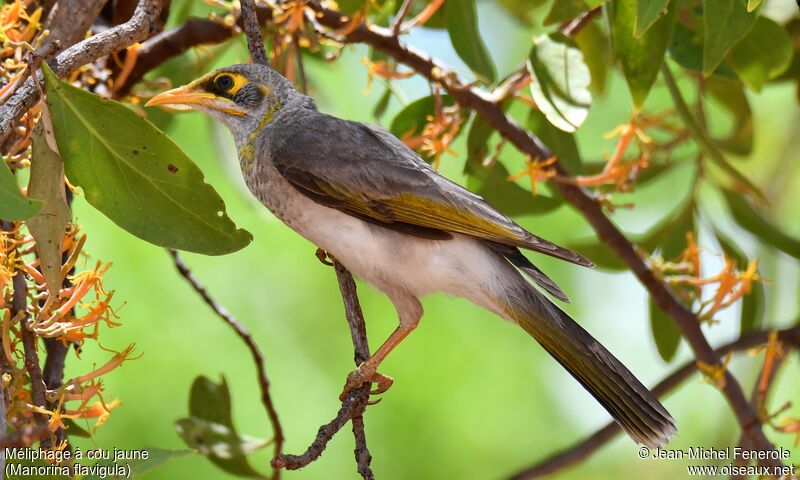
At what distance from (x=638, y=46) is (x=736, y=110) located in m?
1.15

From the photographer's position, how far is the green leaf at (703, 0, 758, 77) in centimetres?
247

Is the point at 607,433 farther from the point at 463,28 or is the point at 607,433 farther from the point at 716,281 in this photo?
the point at 463,28

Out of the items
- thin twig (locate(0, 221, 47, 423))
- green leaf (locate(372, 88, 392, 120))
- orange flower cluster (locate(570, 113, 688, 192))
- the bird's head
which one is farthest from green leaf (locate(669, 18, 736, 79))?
thin twig (locate(0, 221, 47, 423))

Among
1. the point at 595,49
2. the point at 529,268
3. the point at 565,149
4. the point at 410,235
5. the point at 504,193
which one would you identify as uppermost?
the point at 595,49

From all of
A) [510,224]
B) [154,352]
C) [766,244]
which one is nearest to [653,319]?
[766,244]

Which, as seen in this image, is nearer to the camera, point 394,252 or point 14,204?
point 14,204

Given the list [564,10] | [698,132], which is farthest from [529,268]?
[564,10]

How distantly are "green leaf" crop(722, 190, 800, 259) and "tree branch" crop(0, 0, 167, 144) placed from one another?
215 cm

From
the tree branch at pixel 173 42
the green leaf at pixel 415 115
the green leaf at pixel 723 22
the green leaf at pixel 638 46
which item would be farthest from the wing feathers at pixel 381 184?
the green leaf at pixel 723 22

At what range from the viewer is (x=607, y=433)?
3.32m

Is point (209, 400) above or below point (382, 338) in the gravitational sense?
below

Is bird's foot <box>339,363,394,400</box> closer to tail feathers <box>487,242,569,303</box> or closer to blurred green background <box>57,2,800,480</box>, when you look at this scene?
tail feathers <box>487,242,569,303</box>

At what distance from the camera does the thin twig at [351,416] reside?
2295mm

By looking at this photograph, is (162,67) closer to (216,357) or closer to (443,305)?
(216,357)
